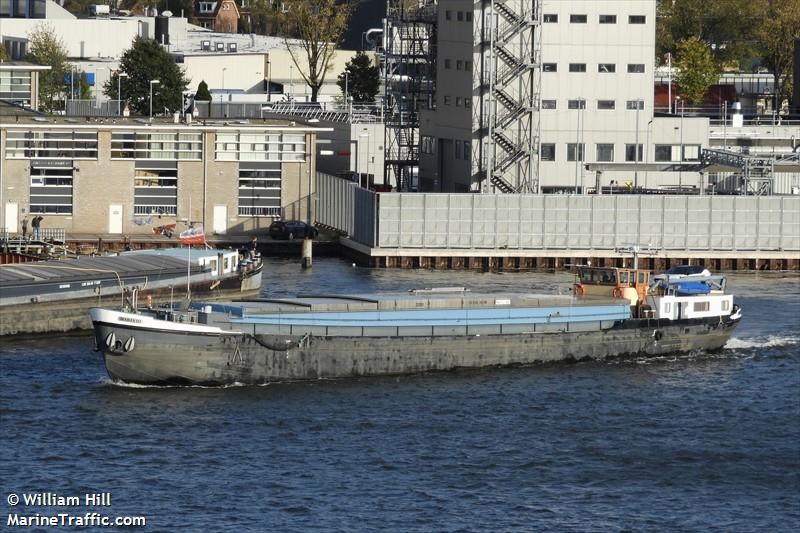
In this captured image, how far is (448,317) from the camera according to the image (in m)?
80.5

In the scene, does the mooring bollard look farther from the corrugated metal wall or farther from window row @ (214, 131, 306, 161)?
→ window row @ (214, 131, 306, 161)

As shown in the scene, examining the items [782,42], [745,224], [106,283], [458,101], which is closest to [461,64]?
[458,101]

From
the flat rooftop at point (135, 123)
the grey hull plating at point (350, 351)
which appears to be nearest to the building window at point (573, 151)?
the flat rooftop at point (135, 123)

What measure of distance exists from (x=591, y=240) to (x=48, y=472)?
185 ft

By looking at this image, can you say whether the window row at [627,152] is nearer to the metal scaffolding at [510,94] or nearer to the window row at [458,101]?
the metal scaffolding at [510,94]

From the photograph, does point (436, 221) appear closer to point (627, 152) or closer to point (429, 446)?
point (627, 152)

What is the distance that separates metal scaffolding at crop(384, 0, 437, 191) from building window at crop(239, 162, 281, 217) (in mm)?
17122

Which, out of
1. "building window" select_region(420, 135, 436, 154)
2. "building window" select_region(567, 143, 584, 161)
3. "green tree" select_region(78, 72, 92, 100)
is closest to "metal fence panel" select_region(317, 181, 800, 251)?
"building window" select_region(567, 143, 584, 161)

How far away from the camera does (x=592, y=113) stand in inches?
4857

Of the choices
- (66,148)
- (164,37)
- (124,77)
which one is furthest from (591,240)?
(164,37)

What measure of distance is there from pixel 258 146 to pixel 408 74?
20.4m

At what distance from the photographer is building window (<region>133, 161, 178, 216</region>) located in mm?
117750

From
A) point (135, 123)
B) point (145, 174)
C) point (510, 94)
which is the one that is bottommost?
point (145, 174)

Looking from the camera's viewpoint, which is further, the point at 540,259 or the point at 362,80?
the point at 362,80
